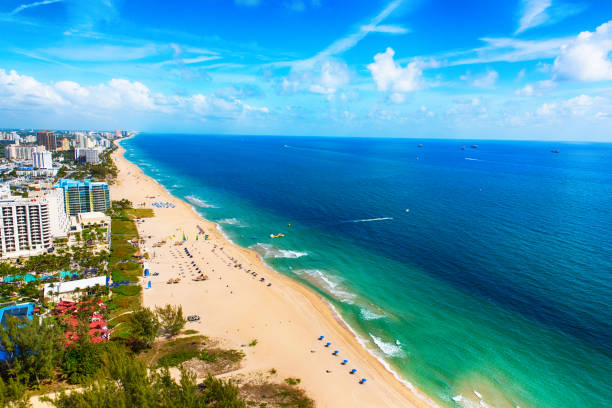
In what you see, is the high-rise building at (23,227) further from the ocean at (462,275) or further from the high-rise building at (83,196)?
the ocean at (462,275)

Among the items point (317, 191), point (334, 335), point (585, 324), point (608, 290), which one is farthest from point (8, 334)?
point (317, 191)

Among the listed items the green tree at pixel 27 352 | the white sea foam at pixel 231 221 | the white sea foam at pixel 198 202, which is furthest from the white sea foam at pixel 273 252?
the white sea foam at pixel 198 202

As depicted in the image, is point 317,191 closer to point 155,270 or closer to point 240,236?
point 240,236

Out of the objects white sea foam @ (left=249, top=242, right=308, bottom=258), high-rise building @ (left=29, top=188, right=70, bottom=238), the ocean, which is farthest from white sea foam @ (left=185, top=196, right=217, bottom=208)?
white sea foam @ (left=249, top=242, right=308, bottom=258)

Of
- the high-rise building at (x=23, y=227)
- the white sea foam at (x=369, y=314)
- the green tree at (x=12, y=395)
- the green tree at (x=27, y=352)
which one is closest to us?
the green tree at (x=12, y=395)

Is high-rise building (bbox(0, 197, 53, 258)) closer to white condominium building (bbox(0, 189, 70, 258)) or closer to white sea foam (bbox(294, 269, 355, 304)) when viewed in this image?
white condominium building (bbox(0, 189, 70, 258))

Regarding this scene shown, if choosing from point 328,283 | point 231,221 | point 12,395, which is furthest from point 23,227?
point 328,283
